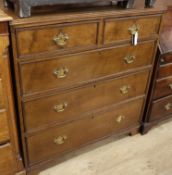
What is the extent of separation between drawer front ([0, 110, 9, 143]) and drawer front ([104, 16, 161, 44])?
65 cm

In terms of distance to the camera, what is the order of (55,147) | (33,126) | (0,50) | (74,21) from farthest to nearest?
(55,147)
(33,126)
(74,21)
(0,50)

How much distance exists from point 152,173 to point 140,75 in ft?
2.20

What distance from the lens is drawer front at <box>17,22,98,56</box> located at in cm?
105

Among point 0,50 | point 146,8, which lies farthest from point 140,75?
point 0,50

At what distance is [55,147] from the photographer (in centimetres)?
149

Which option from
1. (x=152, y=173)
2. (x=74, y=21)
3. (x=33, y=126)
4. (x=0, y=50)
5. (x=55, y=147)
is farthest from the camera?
(x=152, y=173)

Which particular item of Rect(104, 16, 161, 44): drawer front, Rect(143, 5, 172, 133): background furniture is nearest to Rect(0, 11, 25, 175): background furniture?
Rect(104, 16, 161, 44): drawer front

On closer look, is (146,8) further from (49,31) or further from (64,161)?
(64,161)

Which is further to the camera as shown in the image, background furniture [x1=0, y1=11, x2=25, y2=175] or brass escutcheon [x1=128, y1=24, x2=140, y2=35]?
brass escutcheon [x1=128, y1=24, x2=140, y2=35]

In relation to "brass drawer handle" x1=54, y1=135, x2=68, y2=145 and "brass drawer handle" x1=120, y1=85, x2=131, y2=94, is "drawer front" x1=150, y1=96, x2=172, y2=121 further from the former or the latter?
"brass drawer handle" x1=54, y1=135, x2=68, y2=145

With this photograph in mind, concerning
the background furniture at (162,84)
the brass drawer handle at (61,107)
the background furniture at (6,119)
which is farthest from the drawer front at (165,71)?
the background furniture at (6,119)

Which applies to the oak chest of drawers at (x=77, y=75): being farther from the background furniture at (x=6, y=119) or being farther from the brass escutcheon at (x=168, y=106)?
the brass escutcheon at (x=168, y=106)

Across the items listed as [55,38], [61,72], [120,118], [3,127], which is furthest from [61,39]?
[120,118]

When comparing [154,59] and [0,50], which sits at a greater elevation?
[0,50]
